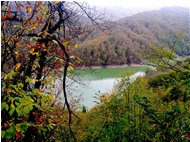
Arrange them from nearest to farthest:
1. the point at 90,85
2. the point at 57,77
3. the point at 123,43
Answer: the point at 57,77 < the point at 90,85 < the point at 123,43

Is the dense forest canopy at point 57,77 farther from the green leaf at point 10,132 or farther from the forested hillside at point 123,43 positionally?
the forested hillside at point 123,43

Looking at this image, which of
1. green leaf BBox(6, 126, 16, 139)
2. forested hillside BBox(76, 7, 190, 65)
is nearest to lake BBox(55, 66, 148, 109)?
forested hillside BBox(76, 7, 190, 65)

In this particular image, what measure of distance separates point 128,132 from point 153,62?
2.44m

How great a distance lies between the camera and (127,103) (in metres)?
6.12

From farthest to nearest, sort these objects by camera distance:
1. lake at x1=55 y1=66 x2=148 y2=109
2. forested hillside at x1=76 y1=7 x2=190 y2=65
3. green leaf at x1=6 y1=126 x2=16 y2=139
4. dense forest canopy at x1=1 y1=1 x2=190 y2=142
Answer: lake at x1=55 y1=66 x2=148 y2=109 < forested hillside at x1=76 y1=7 x2=190 y2=65 < dense forest canopy at x1=1 y1=1 x2=190 y2=142 < green leaf at x1=6 y1=126 x2=16 y2=139

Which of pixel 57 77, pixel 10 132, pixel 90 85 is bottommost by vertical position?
pixel 90 85

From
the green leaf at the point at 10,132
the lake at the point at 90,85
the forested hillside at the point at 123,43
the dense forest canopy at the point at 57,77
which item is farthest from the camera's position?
the lake at the point at 90,85

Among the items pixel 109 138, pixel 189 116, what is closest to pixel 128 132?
pixel 109 138

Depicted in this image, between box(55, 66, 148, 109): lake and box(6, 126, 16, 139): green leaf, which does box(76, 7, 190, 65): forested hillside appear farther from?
box(6, 126, 16, 139): green leaf

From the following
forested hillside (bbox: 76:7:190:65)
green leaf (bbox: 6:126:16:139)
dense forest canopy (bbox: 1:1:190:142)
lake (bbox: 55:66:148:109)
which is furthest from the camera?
lake (bbox: 55:66:148:109)

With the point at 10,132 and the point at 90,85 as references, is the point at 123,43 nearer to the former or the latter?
the point at 90,85

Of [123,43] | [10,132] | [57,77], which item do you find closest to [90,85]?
[123,43]

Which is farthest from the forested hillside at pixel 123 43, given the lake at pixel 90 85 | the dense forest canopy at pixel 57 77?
the lake at pixel 90 85

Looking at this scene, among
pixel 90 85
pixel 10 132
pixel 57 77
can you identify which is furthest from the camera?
pixel 90 85
